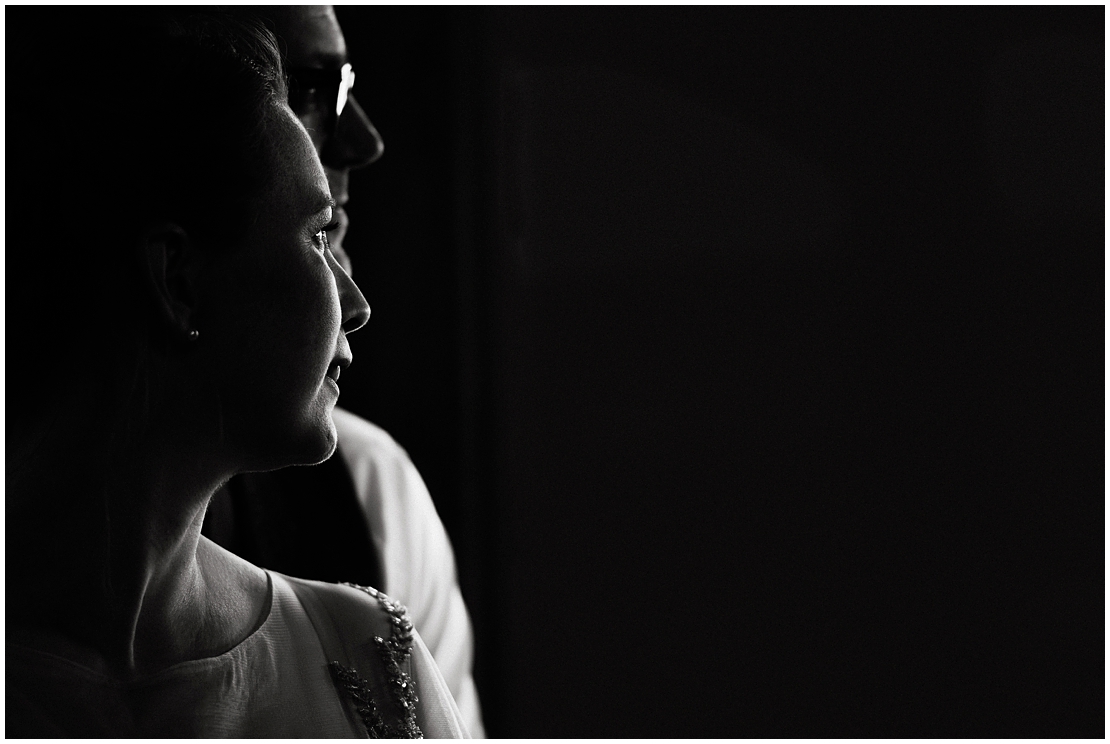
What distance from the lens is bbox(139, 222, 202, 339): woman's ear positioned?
653 millimetres

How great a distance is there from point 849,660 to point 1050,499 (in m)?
0.44

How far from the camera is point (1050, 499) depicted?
1.90 m

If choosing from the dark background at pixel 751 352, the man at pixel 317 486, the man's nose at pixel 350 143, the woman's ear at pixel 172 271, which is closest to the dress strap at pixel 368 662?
the man at pixel 317 486

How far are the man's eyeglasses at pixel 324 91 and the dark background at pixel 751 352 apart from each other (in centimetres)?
110

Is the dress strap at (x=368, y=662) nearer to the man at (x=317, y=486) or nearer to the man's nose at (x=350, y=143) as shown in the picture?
the man at (x=317, y=486)

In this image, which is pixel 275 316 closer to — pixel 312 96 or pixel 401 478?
pixel 312 96

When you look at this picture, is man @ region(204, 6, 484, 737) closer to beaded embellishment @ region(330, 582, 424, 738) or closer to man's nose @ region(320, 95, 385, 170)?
man's nose @ region(320, 95, 385, 170)

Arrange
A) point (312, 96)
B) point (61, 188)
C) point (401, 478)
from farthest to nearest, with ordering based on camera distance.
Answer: point (401, 478)
point (312, 96)
point (61, 188)

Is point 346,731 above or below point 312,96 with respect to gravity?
below

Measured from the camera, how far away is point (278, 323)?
0.69m

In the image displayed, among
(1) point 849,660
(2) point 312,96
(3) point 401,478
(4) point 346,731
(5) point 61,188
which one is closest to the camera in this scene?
(5) point 61,188

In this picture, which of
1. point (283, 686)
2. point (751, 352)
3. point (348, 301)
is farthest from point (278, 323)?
point (751, 352)

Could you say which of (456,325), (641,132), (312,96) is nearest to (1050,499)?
(641,132)

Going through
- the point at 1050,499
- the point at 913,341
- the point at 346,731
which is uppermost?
the point at 346,731
